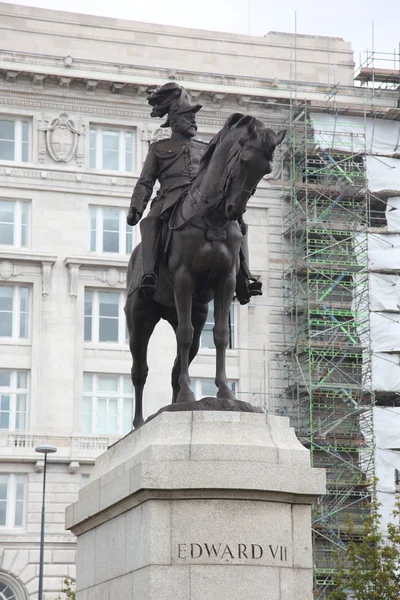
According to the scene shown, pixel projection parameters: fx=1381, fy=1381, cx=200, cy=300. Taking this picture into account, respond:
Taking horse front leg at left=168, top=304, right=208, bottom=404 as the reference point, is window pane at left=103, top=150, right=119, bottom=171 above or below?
above

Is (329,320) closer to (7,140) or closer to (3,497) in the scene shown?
(7,140)

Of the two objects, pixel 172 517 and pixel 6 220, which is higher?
pixel 6 220

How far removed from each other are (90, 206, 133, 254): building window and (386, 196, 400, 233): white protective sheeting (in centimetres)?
1144

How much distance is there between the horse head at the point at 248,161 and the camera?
15.2m

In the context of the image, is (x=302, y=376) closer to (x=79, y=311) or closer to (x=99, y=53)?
(x=79, y=311)

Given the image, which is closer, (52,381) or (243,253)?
(243,253)

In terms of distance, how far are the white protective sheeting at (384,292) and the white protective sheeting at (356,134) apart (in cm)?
556

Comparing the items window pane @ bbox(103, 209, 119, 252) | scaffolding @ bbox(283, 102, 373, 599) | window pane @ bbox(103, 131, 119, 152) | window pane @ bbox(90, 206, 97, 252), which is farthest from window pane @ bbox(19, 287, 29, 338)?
scaffolding @ bbox(283, 102, 373, 599)

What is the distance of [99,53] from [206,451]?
45.0 meters

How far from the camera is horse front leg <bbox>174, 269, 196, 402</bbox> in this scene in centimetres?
1622

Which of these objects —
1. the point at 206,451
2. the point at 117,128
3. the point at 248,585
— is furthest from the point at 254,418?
the point at 117,128

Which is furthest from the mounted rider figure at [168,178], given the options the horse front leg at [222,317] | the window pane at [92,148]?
the window pane at [92,148]

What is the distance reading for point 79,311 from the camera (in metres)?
54.2

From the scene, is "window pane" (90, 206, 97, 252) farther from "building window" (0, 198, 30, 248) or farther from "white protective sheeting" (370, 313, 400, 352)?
"white protective sheeting" (370, 313, 400, 352)
